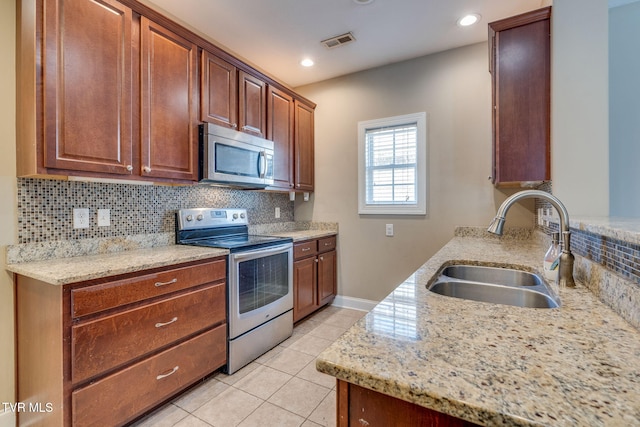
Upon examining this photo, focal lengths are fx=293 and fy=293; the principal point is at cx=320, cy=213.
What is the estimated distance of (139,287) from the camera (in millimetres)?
1551

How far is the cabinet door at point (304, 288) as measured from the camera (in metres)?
2.82

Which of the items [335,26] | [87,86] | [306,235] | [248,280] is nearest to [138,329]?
[248,280]

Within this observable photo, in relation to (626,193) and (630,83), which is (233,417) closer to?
(626,193)

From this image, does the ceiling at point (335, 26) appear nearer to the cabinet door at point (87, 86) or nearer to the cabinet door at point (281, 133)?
the cabinet door at point (281, 133)

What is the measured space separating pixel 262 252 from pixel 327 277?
1.21m

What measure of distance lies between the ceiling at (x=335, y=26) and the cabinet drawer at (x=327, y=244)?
1903 mm

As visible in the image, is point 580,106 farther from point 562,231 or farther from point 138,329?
point 138,329

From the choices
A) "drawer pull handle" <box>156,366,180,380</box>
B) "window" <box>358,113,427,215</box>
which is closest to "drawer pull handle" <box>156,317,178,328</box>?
"drawer pull handle" <box>156,366,180,380</box>

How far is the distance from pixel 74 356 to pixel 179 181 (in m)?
1.16

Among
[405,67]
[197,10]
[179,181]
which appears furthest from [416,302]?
[405,67]

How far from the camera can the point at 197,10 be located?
7.43ft

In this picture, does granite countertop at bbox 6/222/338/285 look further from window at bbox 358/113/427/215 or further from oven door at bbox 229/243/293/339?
window at bbox 358/113/427/215

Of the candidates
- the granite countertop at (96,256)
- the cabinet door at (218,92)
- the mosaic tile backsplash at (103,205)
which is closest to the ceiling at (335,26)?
the cabinet door at (218,92)

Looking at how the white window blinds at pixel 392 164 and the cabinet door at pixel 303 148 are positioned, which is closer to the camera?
the white window blinds at pixel 392 164
